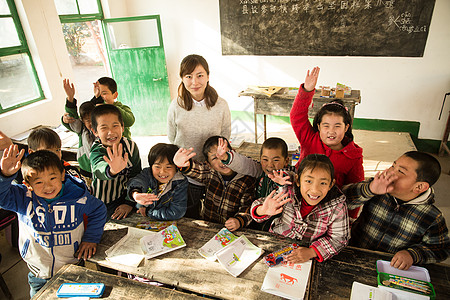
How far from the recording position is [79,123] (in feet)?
7.91

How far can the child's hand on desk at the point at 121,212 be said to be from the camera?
1.75 metres

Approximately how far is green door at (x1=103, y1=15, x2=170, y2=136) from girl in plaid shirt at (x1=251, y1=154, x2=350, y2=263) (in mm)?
3986

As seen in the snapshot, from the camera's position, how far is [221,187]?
71.3 inches

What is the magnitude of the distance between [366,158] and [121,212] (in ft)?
11.6

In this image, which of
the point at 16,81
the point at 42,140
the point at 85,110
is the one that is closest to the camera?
the point at 42,140

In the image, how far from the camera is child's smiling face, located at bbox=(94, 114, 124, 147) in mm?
1771

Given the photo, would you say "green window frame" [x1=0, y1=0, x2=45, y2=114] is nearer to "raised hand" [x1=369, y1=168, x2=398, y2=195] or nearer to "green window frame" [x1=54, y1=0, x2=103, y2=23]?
"green window frame" [x1=54, y1=0, x2=103, y2=23]

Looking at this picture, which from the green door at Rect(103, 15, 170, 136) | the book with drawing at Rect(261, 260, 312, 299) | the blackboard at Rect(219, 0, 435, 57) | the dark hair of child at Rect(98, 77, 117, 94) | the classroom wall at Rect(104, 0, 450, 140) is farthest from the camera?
the green door at Rect(103, 15, 170, 136)

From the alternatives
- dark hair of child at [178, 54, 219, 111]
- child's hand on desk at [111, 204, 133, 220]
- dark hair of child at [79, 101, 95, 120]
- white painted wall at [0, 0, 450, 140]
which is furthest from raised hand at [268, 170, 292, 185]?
white painted wall at [0, 0, 450, 140]

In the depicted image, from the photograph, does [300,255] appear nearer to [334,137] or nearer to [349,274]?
[349,274]

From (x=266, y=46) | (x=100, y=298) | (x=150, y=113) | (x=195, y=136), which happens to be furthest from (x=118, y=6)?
(x=100, y=298)

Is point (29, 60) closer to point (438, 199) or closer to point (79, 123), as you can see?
point (79, 123)

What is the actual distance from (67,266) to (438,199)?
3645 mm

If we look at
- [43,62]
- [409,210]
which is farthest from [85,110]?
[409,210]
